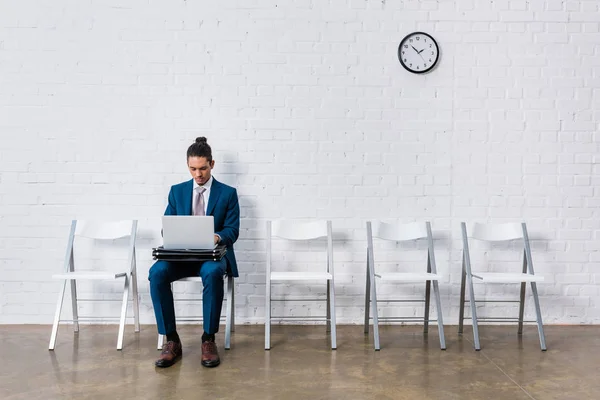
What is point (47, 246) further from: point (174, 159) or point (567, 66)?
point (567, 66)

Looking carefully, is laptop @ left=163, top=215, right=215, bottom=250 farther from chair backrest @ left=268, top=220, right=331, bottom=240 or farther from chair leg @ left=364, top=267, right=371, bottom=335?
chair leg @ left=364, top=267, right=371, bottom=335

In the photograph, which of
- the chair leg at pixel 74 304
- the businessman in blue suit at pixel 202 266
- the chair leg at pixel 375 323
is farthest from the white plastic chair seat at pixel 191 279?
the chair leg at pixel 375 323

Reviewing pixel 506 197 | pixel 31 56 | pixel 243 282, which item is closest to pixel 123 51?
pixel 31 56

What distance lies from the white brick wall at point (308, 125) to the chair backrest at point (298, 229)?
0.18 meters

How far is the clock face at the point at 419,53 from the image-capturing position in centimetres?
420

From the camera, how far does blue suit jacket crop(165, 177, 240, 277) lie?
368cm

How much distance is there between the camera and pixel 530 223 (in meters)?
4.28

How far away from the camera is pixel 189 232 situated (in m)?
3.27

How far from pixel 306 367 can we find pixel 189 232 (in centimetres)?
105

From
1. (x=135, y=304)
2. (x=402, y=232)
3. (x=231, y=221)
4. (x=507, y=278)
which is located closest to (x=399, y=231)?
(x=402, y=232)

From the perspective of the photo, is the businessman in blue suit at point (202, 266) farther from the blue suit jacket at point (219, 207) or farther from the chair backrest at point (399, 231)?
the chair backrest at point (399, 231)

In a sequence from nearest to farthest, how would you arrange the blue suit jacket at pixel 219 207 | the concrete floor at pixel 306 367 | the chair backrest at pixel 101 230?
the concrete floor at pixel 306 367 → the blue suit jacket at pixel 219 207 → the chair backrest at pixel 101 230

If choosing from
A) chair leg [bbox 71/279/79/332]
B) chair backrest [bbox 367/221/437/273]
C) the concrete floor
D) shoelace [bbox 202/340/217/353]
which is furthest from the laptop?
chair backrest [bbox 367/221/437/273]

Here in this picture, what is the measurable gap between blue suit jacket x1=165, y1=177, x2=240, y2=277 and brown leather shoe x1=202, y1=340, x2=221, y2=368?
0.57 metres
